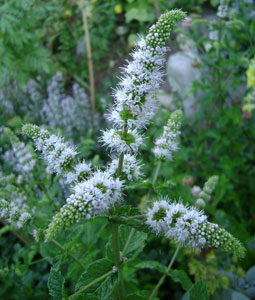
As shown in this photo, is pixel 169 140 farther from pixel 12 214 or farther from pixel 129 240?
pixel 12 214

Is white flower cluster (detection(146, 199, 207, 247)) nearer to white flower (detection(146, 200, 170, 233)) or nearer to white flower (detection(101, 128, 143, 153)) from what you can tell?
white flower (detection(146, 200, 170, 233))

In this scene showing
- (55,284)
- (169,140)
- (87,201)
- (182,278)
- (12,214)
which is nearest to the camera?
(87,201)

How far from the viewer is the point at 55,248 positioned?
6.40 ft

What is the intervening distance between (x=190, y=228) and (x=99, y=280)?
449mm

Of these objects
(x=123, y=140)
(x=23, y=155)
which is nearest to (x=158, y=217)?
(x=123, y=140)

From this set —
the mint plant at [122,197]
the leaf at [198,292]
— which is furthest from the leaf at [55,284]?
the leaf at [198,292]

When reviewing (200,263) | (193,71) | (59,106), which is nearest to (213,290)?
(200,263)

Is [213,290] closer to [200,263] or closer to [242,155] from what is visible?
[200,263]

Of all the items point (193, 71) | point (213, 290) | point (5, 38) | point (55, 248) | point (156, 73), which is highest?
point (156, 73)

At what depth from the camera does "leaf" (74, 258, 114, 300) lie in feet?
4.20

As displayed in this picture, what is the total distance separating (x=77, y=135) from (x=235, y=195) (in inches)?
66.7

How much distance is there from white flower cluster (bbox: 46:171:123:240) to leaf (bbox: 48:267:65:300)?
32cm

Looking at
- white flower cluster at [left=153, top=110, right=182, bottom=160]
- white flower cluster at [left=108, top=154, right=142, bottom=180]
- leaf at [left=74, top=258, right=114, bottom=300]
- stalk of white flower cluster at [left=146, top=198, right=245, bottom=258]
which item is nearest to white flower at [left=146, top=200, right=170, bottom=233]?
stalk of white flower cluster at [left=146, top=198, right=245, bottom=258]

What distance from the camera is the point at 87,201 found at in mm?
1082
